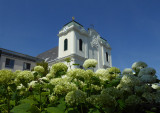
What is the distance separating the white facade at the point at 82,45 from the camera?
72.0 feet

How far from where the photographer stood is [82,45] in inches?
937

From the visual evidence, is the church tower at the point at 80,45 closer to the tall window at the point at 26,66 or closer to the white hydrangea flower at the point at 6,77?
the tall window at the point at 26,66

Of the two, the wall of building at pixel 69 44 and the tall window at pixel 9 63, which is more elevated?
the wall of building at pixel 69 44

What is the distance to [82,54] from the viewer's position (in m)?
23.1

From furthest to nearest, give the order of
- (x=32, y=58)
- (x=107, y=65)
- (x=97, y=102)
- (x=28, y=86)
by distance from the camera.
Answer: (x=107, y=65), (x=32, y=58), (x=28, y=86), (x=97, y=102)

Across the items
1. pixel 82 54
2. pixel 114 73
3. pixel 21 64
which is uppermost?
pixel 82 54

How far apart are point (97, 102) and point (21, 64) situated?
23.8 meters

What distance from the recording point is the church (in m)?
21.9

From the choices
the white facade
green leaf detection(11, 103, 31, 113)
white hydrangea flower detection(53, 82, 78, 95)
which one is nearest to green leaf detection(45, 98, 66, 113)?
white hydrangea flower detection(53, 82, 78, 95)

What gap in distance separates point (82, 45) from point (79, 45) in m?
0.81

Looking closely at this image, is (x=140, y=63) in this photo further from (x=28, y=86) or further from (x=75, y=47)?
(x=75, y=47)

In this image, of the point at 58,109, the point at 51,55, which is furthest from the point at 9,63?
the point at 58,109

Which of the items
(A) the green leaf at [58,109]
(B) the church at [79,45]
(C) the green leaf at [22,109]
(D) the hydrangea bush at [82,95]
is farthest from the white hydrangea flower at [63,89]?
(B) the church at [79,45]

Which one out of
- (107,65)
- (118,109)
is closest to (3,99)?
(118,109)
